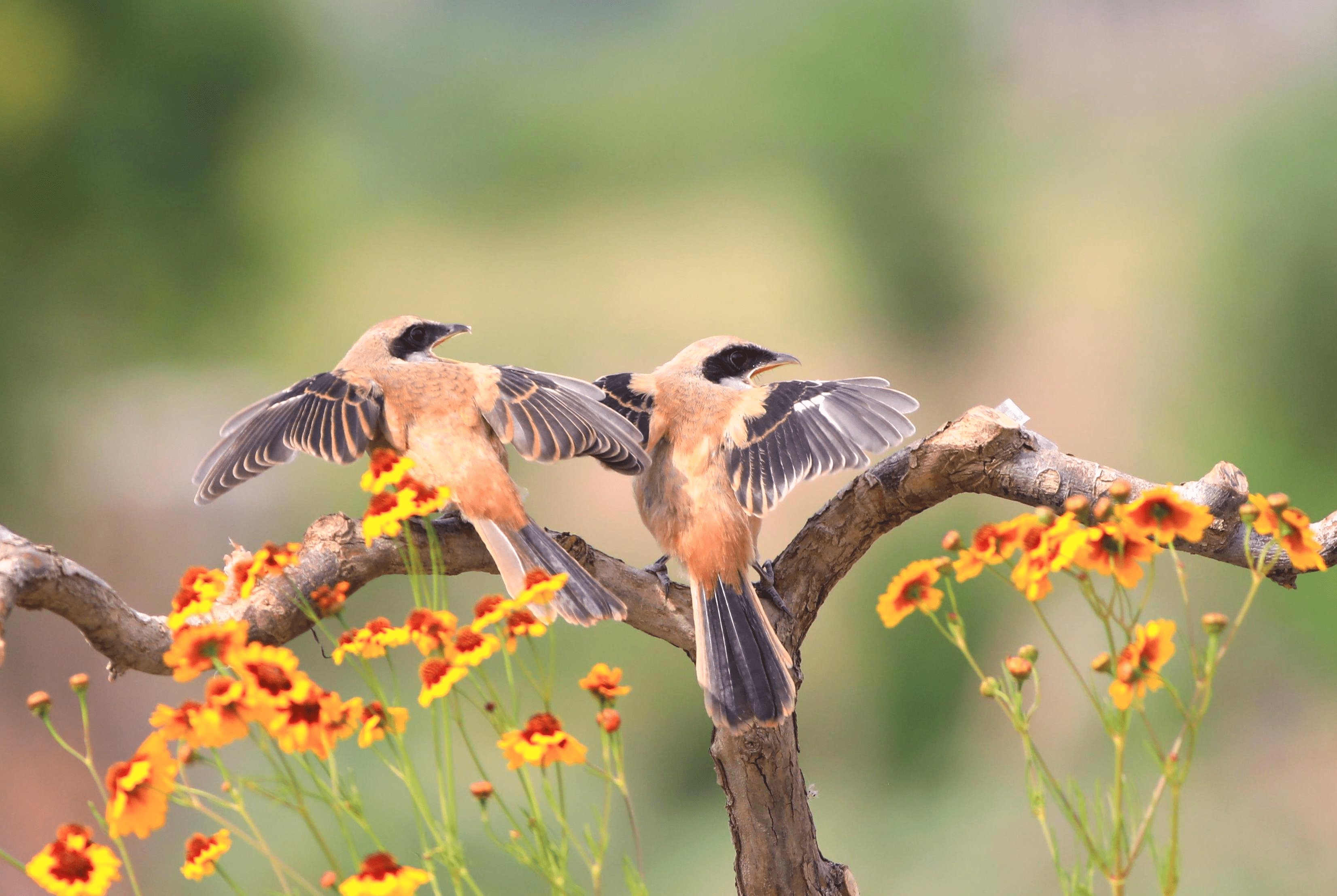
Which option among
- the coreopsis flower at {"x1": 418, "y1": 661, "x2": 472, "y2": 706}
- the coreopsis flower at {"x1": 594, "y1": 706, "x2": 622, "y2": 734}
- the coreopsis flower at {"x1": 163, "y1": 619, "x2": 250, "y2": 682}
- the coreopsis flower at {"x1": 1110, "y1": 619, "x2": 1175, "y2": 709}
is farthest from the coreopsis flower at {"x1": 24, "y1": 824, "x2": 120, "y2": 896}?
the coreopsis flower at {"x1": 1110, "y1": 619, "x2": 1175, "y2": 709}

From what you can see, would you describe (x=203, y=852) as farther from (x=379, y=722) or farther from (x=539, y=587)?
(x=539, y=587)

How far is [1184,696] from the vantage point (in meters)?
2.80

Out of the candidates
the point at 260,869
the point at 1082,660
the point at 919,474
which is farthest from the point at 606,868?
the point at 919,474

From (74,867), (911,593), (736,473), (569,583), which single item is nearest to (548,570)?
(569,583)

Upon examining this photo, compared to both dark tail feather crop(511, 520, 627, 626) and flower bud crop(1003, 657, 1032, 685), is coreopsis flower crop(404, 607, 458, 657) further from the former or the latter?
flower bud crop(1003, 657, 1032, 685)

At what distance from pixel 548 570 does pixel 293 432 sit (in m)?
0.34

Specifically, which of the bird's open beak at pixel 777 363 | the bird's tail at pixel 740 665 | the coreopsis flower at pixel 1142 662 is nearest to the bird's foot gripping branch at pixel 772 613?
the coreopsis flower at pixel 1142 662

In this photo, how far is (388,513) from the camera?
867 mm

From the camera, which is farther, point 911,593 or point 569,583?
point 569,583

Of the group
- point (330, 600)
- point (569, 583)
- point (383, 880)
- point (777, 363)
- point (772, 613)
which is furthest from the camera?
point (777, 363)

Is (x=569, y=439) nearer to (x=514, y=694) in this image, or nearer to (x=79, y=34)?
(x=514, y=694)

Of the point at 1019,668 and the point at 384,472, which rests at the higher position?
the point at 384,472

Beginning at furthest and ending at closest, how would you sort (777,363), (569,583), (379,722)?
1. (777,363)
2. (569,583)
3. (379,722)

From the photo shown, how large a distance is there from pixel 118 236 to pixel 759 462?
295 cm
